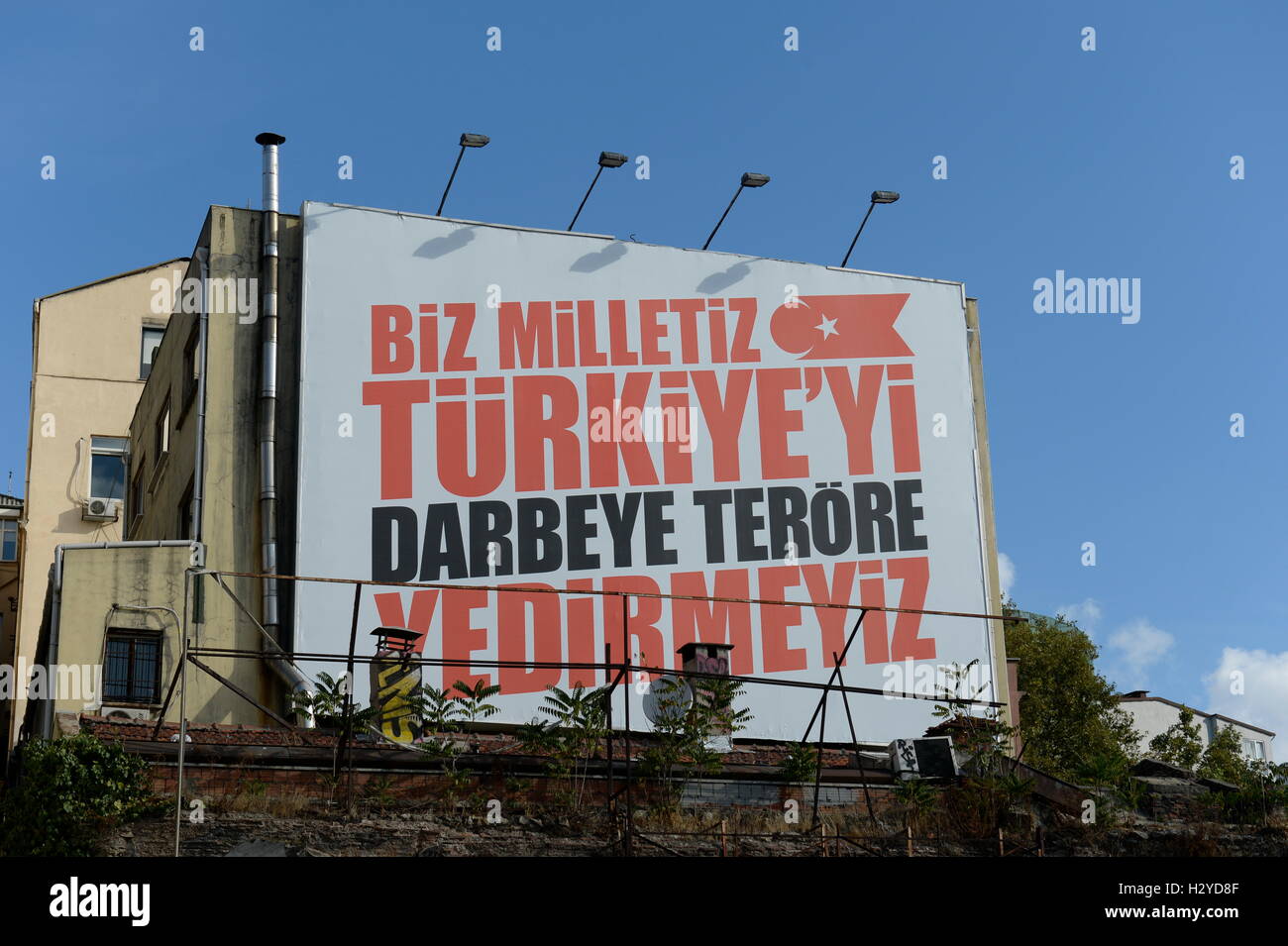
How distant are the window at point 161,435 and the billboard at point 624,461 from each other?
19.5 feet

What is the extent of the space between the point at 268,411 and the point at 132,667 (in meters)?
4.92

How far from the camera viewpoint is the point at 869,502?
93.4 ft

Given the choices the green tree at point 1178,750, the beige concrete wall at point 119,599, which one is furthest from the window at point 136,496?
Result: the green tree at point 1178,750

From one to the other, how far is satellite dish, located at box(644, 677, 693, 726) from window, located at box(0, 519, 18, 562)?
33646mm

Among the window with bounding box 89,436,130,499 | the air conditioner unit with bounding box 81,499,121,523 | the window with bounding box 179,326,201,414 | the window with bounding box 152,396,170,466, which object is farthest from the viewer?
the window with bounding box 89,436,130,499

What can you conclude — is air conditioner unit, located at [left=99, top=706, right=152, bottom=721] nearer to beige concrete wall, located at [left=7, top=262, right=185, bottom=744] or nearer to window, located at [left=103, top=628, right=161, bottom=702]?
window, located at [left=103, top=628, right=161, bottom=702]

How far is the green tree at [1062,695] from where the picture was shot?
4734 cm

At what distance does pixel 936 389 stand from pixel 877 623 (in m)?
4.97

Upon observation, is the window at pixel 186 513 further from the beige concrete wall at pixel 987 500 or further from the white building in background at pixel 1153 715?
the white building in background at pixel 1153 715

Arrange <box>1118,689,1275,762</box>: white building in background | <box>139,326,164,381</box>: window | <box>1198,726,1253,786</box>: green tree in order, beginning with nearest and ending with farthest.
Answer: <box>139,326,164,381</box>: window, <box>1198,726,1253,786</box>: green tree, <box>1118,689,1275,762</box>: white building in background

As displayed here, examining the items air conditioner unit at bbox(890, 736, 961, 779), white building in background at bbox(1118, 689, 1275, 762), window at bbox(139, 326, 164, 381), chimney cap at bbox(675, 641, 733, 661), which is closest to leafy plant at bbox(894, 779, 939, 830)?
Answer: air conditioner unit at bbox(890, 736, 961, 779)

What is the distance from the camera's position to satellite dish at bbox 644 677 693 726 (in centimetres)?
2012
